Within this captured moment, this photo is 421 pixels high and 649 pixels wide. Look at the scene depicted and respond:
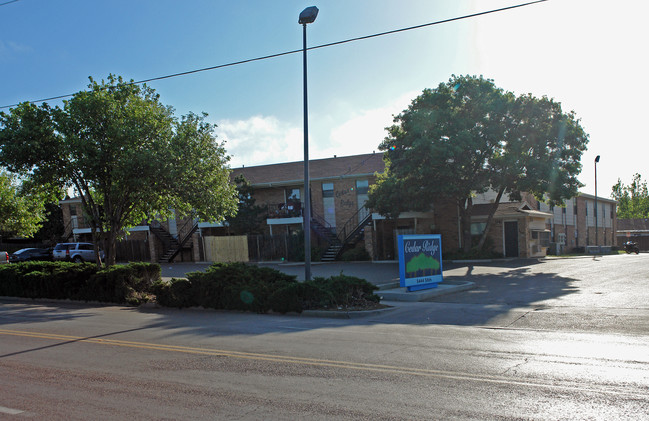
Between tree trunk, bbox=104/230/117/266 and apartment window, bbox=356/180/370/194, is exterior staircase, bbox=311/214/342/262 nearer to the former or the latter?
apartment window, bbox=356/180/370/194

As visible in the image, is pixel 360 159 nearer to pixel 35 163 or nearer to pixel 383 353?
pixel 35 163

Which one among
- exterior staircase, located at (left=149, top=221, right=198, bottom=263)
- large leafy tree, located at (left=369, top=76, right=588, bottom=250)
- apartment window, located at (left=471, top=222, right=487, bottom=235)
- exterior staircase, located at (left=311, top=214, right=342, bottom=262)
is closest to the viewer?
large leafy tree, located at (left=369, top=76, right=588, bottom=250)

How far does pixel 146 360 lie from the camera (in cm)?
784

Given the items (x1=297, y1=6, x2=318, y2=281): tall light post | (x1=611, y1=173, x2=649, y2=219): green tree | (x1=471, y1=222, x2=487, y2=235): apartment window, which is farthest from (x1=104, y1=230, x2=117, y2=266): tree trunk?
(x1=611, y1=173, x2=649, y2=219): green tree

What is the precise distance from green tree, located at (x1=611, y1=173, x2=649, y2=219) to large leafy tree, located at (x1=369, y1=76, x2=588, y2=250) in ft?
223

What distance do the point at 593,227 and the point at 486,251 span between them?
89.7 feet

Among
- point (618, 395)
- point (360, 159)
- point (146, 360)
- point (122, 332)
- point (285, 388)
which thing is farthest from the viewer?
point (360, 159)

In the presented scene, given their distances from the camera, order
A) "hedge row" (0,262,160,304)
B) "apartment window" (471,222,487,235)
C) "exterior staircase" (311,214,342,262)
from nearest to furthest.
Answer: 1. "hedge row" (0,262,160,304)
2. "exterior staircase" (311,214,342,262)
3. "apartment window" (471,222,487,235)

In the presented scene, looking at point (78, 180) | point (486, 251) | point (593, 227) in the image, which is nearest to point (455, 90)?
point (486, 251)

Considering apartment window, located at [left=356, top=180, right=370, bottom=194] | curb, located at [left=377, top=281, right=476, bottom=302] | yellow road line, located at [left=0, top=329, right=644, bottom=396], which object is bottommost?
curb, located at [left=377, top=281, right=476, bottom=302]

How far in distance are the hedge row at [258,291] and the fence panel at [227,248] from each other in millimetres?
17301

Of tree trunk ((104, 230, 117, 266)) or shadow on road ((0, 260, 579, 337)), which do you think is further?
tree trunk ((104, 230, 117, 266))

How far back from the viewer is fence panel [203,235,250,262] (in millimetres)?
33000

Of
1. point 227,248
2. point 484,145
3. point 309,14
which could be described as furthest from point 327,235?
point 309,14
